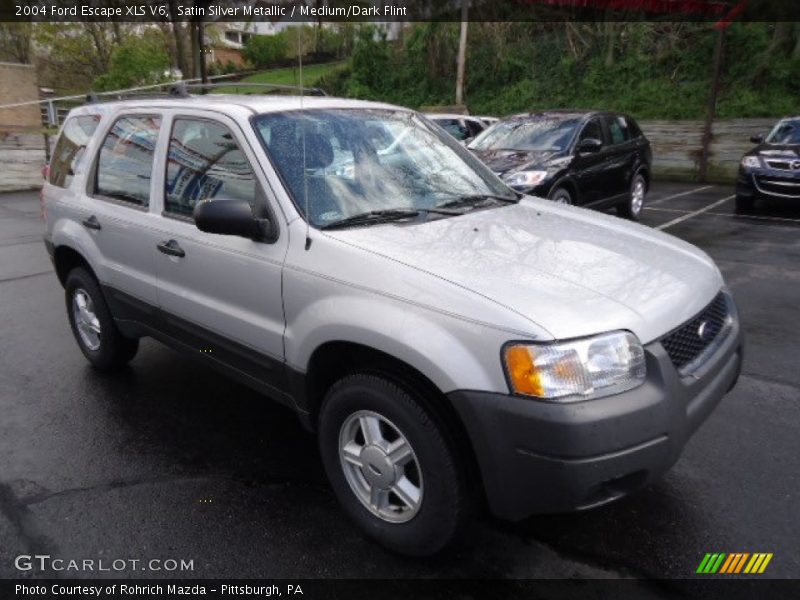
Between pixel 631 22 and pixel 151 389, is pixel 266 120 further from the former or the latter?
pixel 631 22

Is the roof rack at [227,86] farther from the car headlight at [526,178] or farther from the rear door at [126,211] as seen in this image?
the car headlight at [526,178]

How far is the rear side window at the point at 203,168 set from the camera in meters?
3.12

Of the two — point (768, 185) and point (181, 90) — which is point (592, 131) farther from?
point (181, 90)

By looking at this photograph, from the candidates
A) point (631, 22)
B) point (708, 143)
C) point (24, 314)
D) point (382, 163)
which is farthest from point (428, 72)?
point (382, 163)

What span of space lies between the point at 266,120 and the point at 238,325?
40.1 inches

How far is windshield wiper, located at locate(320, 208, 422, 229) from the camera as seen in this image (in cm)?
284

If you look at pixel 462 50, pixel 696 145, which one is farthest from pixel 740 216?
pixel 462 50

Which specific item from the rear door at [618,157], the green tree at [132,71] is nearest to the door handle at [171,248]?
the rear door at [618,157]

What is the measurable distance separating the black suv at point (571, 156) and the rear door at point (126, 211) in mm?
5028

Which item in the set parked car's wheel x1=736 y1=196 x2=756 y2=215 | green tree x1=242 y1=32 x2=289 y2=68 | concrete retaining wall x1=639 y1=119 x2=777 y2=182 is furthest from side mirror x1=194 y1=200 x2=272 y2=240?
green tree x1=242 y1=32 x2=289 y2=68

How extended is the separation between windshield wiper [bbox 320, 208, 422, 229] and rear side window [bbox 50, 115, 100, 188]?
2.38m

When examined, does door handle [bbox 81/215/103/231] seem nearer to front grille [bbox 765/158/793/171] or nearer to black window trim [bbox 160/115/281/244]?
black window trim [bbox 160/115/281/244]

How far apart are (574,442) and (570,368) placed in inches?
9.6

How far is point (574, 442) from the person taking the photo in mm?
2109
